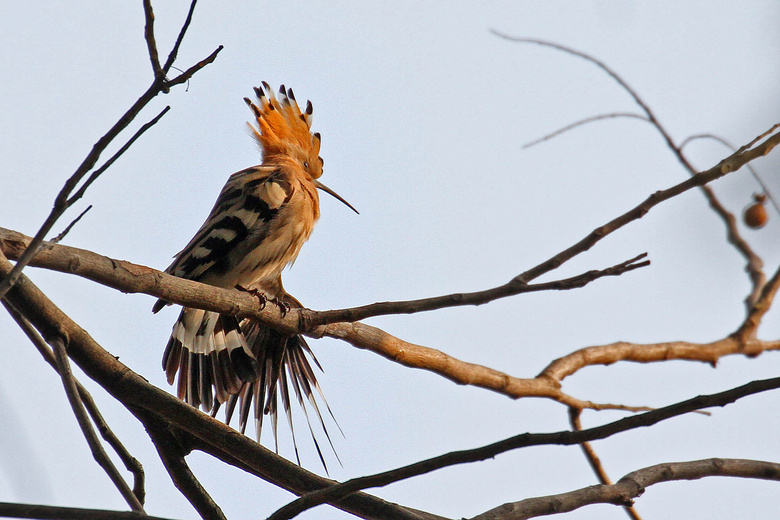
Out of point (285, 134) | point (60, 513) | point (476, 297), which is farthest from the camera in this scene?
point (285, 134)

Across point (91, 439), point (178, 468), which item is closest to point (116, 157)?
point (91, 439)

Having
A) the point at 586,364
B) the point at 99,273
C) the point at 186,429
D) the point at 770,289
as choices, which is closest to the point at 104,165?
the point at 99,273

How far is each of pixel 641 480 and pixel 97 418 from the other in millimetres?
1176

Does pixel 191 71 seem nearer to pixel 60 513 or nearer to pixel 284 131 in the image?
pixel 60 513

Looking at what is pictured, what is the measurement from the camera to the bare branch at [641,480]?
5.22 feet

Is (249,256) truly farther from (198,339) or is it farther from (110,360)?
(110,360)

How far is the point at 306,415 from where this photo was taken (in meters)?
2.95

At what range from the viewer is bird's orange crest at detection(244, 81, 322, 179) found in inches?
163

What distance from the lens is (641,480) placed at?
1727 mm

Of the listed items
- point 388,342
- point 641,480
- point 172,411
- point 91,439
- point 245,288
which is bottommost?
point 91,439

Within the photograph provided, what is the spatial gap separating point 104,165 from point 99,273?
463 millimetres

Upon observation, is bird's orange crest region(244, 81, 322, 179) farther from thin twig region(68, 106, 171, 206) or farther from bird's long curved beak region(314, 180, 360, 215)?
thin twig region(68, 106, 171, 206)

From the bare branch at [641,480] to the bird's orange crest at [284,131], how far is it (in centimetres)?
277

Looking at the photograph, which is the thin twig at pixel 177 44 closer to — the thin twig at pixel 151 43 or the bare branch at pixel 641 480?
the thin twig at pixel 151 43
